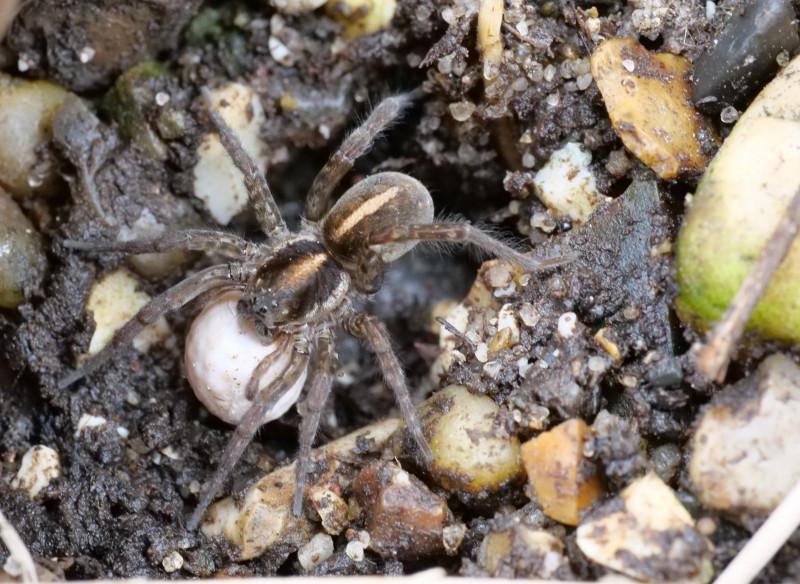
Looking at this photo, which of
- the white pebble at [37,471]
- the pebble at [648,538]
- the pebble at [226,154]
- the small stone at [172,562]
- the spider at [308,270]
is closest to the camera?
the pebble at [648,538]

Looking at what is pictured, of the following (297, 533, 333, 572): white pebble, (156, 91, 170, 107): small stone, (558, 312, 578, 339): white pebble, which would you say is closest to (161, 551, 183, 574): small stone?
(297, 533, 333, 572): white pebble

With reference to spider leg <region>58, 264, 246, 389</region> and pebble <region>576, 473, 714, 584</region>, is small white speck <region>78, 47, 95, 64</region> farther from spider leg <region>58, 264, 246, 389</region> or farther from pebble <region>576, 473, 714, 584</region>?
pebble <region>576, 473, 714, 584</region>

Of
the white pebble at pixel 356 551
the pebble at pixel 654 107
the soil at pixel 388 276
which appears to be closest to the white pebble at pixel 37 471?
the soil at pixel 388 276

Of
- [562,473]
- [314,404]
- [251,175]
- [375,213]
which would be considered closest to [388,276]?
[375,213]

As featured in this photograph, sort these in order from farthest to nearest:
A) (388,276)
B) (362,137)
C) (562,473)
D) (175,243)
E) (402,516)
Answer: (388,276) < (362,137) < (175,243) < (402,516) < (562,473)

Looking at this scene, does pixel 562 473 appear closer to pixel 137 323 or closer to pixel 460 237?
pixel 460 237

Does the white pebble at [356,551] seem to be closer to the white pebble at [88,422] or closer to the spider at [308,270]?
the spider at [308,270]
